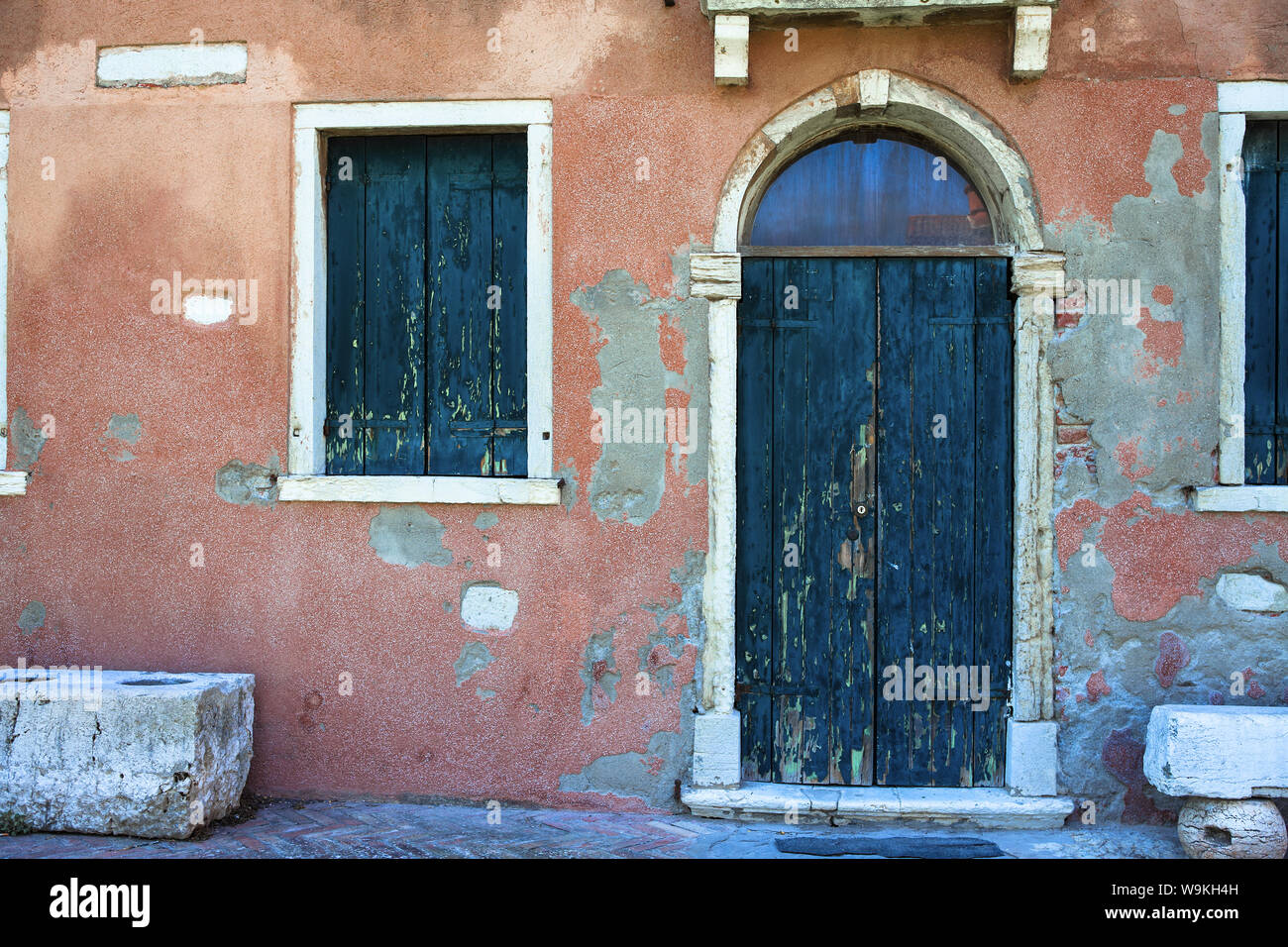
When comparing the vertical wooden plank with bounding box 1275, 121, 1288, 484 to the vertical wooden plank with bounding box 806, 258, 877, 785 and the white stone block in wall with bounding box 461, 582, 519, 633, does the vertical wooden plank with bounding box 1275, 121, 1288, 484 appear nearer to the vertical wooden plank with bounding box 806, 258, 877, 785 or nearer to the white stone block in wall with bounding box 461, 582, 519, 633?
the vertical wooden plank with bounding box 806, 258, 877, 785

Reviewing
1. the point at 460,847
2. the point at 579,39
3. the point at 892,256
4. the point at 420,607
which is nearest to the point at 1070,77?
the point at 892,256

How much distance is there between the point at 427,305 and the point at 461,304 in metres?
0.16

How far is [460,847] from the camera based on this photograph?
160 inches

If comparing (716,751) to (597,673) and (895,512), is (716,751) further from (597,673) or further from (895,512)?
(895,512)

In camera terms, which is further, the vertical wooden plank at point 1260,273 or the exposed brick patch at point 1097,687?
the vertical wooden plank at point 1260,273

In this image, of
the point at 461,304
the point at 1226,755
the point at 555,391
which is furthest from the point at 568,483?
the point at 1226,755

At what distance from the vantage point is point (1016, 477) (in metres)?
4.46

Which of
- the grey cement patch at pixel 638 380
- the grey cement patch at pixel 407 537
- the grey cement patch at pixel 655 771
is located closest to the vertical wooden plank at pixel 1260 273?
the grey cement patch at pixel 638 380

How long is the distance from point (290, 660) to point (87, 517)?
1150 mm

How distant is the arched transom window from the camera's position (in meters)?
4.64

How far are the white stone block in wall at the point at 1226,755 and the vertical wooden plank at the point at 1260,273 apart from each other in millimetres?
1237

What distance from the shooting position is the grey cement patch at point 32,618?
473 cm

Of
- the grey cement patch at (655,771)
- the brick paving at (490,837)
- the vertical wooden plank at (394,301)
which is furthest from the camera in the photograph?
the vertical wooden plank at (394,301)

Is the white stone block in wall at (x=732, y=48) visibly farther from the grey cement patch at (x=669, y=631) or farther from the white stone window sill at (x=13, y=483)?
the white stone window sill at (x=13, y=483)
